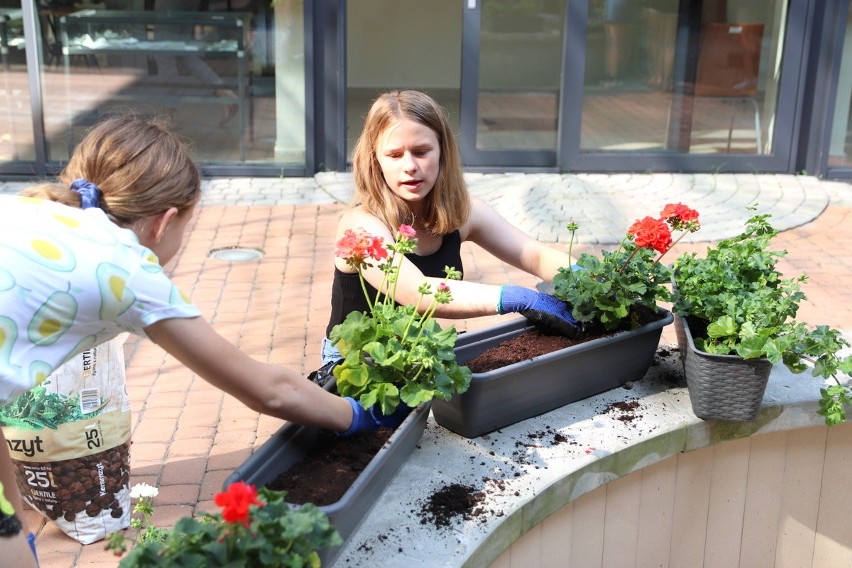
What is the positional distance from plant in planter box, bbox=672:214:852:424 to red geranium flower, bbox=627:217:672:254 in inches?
6.5

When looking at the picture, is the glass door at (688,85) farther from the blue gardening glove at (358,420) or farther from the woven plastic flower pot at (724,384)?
the blue gardening glove at (358,420)

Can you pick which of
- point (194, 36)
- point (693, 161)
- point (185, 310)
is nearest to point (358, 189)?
point (185, 310)

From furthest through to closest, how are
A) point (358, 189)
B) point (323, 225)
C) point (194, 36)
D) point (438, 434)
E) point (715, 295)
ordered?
1. point (194, 36)
2. point (323, 225)
3. point (358, 189)
4. point (715, 295)
5. point (438, 434)

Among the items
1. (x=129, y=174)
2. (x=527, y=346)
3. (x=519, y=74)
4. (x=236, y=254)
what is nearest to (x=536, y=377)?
(x=527, y=346)

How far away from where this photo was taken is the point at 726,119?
7.95 metres

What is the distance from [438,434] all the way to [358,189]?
2.71ft

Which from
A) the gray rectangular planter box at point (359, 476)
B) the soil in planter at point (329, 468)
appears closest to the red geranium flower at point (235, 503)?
the gray rectangular planter box at point (359, 476)

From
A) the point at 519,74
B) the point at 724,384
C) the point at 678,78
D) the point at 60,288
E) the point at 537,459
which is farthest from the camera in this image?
the point at 678,78

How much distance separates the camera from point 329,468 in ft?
6.23

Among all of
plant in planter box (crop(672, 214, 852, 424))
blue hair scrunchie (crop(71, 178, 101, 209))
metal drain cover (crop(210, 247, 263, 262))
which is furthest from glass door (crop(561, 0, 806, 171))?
blue hair scrunchie (crop(71, 178, 101, 209))

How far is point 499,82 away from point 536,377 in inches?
224

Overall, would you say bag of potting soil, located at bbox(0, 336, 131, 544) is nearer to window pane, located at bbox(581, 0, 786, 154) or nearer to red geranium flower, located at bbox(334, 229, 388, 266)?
red geranium flower, located at bbox(334, 229, 388, 266)

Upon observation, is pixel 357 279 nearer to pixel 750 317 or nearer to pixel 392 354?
pixel 392 354

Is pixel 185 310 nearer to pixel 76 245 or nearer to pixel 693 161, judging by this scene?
pixel 76 245
